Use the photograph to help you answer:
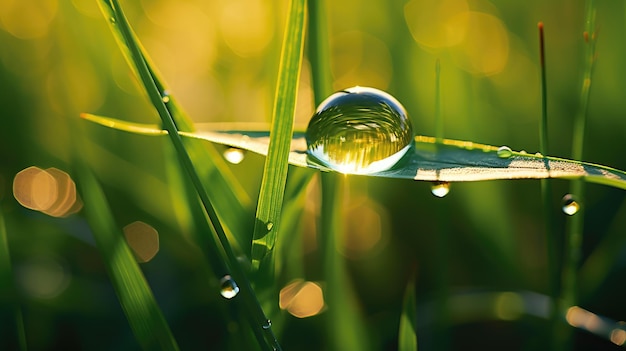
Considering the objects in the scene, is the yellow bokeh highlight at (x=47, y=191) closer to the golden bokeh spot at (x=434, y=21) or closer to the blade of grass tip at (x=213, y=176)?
the blade of grass tip at (x=213, y=176)

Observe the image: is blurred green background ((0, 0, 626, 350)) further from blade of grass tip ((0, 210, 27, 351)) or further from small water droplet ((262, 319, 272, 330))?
small water droplet ((262, 319, 272, 330))

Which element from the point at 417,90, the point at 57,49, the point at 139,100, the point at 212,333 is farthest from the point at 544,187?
the point at 57,49

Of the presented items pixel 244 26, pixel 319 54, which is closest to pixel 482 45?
pixel 244 26

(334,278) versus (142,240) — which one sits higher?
(142,240)

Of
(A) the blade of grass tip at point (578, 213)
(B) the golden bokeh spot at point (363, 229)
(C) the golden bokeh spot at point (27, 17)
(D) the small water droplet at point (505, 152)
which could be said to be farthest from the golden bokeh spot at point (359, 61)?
(D) the small water droplet at point (505, 152)

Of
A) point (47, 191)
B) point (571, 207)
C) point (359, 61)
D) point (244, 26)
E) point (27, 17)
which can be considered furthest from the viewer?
point (244, 26)

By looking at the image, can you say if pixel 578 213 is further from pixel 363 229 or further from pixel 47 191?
pixel 47 191

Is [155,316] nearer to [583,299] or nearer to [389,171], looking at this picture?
[389,171]
